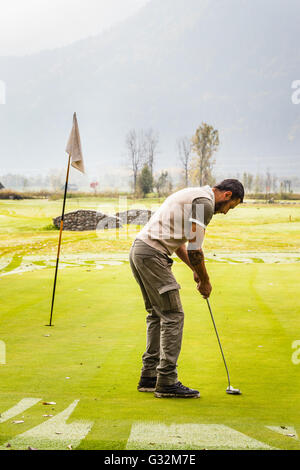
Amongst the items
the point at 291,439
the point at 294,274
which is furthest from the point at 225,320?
the point at 294,274

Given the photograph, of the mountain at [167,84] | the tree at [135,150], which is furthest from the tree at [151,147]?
the mountain at [167,84]

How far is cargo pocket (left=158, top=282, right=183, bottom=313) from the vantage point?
3.74m

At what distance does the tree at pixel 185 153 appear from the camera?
24873 mm

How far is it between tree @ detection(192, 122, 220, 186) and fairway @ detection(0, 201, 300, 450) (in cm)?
1351

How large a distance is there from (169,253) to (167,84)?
108 m

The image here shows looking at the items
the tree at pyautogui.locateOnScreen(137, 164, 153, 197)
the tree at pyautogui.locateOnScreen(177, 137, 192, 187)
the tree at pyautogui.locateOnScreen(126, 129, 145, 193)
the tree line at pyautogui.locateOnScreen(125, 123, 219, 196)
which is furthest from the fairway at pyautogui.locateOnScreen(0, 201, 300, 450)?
the tree at pyautogui.locateOnScreen(126, 129, 145, 193)

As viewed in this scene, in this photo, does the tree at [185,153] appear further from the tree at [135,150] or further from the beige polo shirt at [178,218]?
the beige polo shirt at [178,218]

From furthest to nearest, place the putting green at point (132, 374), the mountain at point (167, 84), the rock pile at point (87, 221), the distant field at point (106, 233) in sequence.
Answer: the mountain at point (167, 84), the rock pile at point (87, 221), the distant field at point (106, 233), the putting green at point (132, 374)

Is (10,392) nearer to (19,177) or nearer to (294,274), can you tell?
(294,274)

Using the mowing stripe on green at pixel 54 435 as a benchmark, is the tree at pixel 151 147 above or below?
above

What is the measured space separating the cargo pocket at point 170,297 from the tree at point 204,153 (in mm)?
20777

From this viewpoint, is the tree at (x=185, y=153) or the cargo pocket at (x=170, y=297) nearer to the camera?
the cargo pocket at (x=170, y=297)

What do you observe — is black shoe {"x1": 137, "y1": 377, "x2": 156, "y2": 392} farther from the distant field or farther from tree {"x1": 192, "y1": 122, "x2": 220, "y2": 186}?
tree {"x1": 192, "y1": 122, "x2": 220, "y2": 186}
